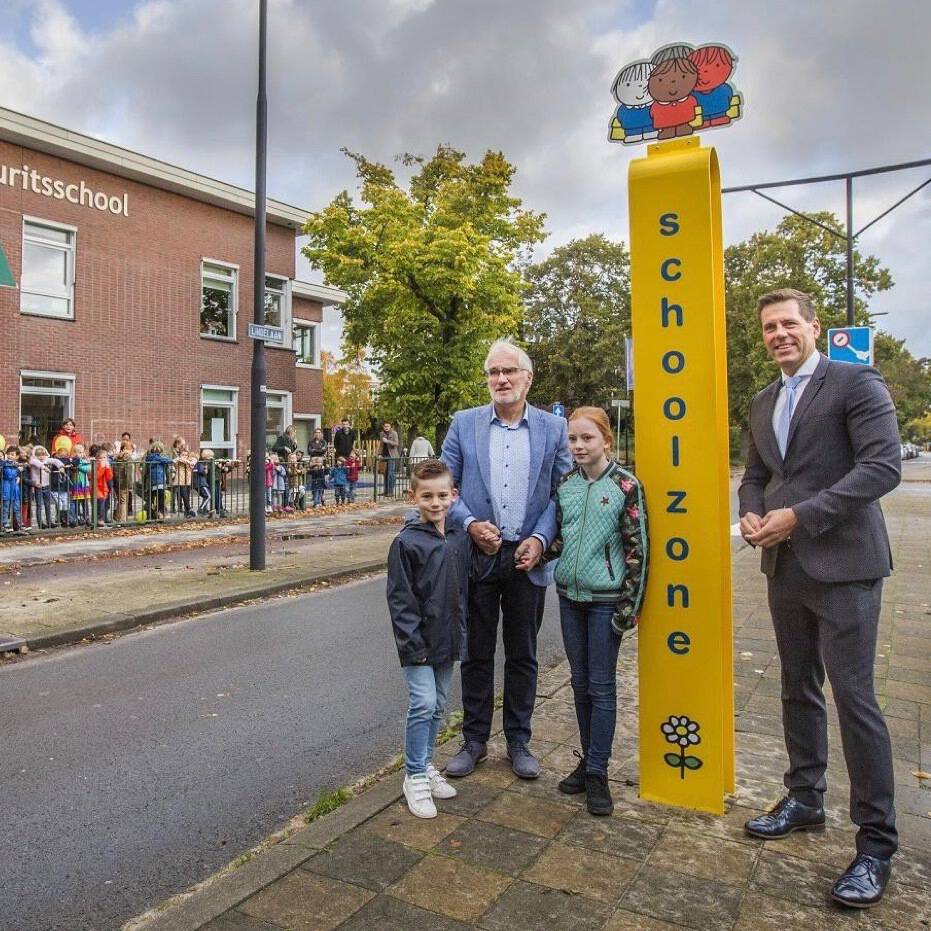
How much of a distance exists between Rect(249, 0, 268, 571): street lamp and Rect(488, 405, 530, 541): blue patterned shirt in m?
6.50

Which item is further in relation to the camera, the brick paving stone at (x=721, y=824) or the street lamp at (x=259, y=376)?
the street lamp at (x=259, y=376)

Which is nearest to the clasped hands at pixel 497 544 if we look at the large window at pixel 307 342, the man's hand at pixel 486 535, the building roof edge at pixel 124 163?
the man's hand at pixel 486 535

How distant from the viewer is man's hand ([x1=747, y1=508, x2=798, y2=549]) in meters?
2.88

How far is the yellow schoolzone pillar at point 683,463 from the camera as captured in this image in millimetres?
3291

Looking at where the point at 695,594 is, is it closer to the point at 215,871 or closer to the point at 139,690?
the point at 215,871

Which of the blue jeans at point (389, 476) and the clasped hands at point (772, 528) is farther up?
the blue jeans at point (389, 476)

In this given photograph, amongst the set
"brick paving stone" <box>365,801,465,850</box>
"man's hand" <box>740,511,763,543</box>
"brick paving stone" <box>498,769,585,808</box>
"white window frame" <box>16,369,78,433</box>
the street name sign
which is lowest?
"brick paving stone" <box>365,801,465,850</box>

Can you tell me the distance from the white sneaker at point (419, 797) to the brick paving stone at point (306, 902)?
56 cm

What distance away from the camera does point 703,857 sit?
118 inches

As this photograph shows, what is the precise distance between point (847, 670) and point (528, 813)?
1368mm

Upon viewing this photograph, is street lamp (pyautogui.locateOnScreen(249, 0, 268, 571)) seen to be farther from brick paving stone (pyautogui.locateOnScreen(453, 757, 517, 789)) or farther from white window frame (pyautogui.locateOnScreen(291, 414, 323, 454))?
white window frame (pyautogui.locateOnScreen(291, 414, 323, 454))

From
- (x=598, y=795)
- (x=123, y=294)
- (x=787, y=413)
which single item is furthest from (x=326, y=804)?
(x=123, y=294)

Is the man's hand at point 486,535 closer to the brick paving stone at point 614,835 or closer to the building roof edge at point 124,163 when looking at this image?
the brick paving stone at point 614,835

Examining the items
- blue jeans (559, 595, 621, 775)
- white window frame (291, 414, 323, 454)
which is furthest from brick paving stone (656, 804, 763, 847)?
white window frame (291, 414, 323, 454)
